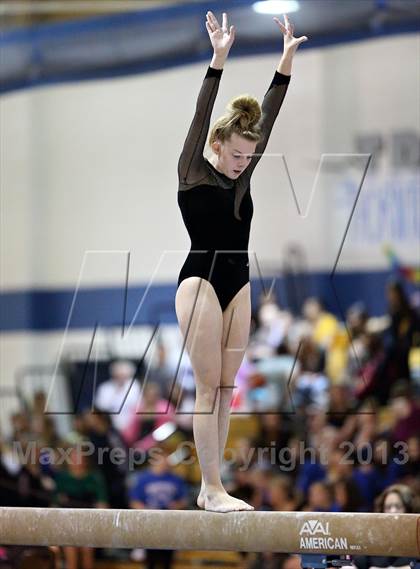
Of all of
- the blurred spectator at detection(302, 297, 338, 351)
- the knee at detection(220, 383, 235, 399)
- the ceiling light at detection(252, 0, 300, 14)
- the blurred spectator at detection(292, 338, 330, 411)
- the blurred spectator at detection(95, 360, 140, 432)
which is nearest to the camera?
the knee at detection(220, 383, 235, 399)

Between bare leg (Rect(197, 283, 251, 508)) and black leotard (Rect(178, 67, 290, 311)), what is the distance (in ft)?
0.16

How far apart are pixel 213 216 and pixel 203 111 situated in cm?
46

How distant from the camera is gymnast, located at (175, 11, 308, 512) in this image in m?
4.77

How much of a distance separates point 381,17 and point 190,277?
20.2 ft

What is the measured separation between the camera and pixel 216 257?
4.83 m

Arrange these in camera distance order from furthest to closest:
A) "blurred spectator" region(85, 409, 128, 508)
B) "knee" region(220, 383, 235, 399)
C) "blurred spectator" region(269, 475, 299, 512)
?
"blurred spectator" region(85, 409, 128, 508) → "blurred spectator" region(269, 475, 299, 512) → "knee" region(220, 383, 235, 399)

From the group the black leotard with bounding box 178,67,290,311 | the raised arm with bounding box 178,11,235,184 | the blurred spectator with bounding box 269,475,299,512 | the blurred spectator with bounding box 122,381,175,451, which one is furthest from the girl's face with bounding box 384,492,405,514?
the blurred spectator with bounding box 122,381,175,451

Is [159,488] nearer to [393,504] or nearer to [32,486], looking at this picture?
[32,486]

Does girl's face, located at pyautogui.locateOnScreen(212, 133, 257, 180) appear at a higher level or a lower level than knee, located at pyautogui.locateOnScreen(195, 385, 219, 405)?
higher

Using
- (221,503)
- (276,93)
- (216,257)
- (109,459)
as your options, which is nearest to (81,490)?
(109,459)

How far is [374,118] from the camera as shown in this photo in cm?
1214

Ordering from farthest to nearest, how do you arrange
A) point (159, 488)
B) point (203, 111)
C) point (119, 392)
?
1. point (119, 392)
2. point (159, 488)
3. point (203, 111)

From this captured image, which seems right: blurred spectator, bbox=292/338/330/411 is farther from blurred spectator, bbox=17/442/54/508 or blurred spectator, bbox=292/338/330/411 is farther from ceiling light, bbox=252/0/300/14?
ceiling light, bbox=252/0/300/14

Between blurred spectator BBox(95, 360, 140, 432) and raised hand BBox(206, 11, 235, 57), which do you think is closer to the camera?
raised hand BBox(206, 11, 235, 57)
